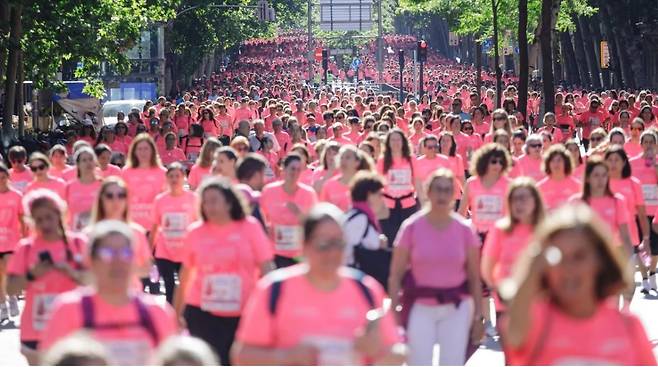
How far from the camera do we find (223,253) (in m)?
9.31

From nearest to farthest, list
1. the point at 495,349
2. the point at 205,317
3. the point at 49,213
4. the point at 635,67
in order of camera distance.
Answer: the point at 49,213 < the point at 205,317 < the point at 495,349 < the point at 635,67

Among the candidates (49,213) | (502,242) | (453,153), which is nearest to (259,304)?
(49,213)

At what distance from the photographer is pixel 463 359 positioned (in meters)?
9.60

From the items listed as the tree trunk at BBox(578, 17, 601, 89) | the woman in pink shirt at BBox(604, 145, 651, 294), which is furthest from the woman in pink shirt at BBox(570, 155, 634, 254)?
the tree trunk at BBox(578, 17, 601, 89)

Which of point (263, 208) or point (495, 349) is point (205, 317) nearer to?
point (263, 208)

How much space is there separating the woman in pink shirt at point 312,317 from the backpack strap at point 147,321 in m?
0.32

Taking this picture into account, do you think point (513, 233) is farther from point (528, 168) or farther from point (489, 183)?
point (528, 168)

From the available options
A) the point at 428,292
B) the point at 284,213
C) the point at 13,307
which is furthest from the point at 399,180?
the point at 428,292

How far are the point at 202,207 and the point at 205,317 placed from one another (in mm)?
652

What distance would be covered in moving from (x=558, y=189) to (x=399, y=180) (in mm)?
3542

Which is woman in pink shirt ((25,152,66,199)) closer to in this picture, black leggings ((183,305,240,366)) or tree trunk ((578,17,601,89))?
black leggings ((183,305,240,366))

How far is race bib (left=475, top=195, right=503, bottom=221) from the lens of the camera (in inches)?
509

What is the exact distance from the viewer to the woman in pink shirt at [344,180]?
13258 millimetres

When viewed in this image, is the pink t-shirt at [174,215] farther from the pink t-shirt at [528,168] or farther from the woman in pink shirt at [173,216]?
the pink t-shirt at [528,168]
